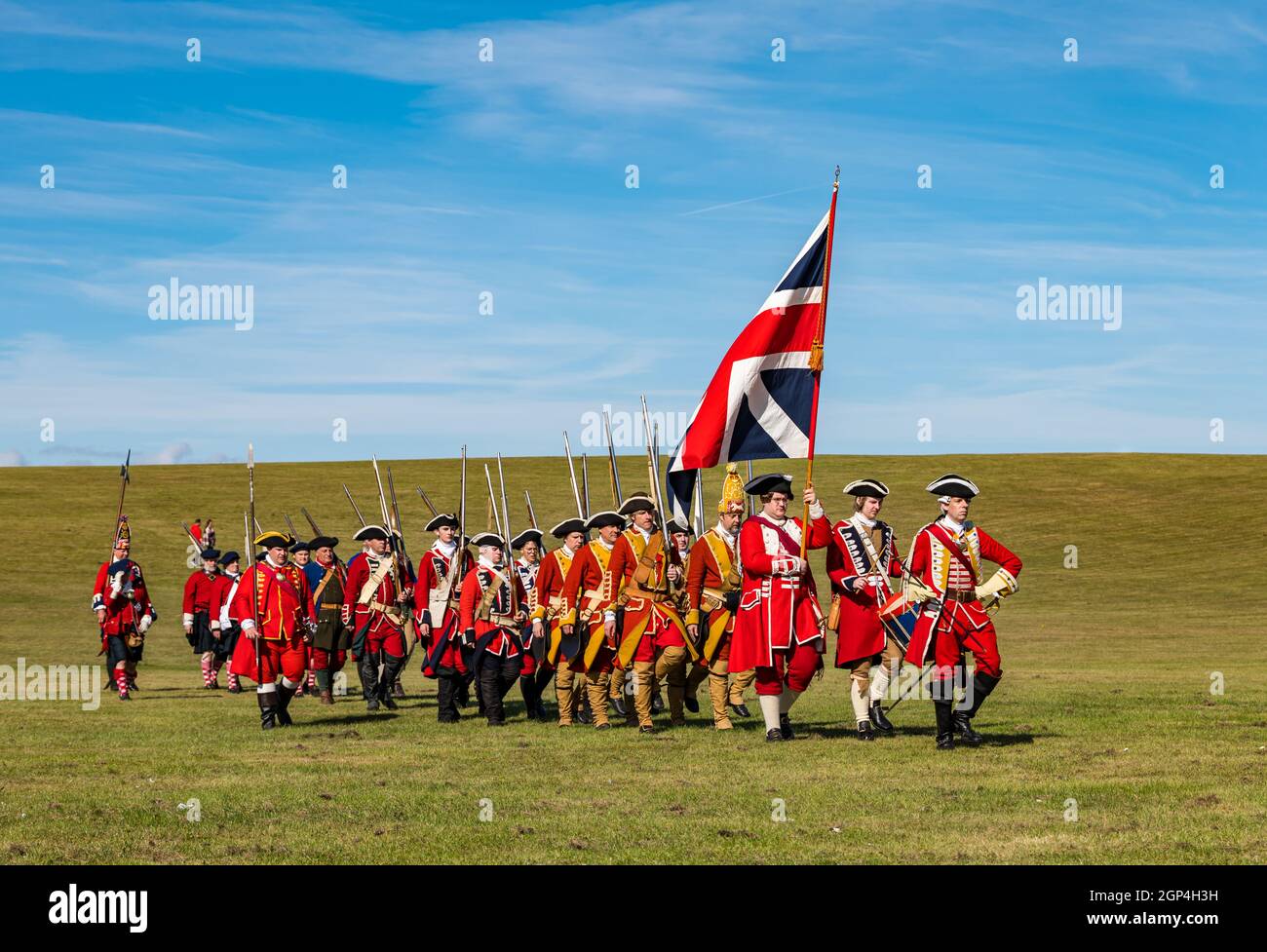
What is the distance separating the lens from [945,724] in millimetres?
13367

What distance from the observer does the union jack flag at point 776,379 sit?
13.9 metres

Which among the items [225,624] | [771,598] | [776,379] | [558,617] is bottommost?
[225,624]

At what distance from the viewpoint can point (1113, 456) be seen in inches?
2825

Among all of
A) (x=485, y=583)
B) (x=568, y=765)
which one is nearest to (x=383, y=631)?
(x=485, y=583)

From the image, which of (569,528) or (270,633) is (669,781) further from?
(270,633)

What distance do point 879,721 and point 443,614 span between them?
17.3 ft

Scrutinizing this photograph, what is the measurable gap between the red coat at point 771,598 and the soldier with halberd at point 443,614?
4.06 meters

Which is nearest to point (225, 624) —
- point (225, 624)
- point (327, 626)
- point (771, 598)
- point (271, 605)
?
point (225, 624)

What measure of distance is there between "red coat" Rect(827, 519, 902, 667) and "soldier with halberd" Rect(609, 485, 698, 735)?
1.72 meters

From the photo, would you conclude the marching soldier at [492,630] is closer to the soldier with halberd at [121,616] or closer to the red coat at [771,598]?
the red coat at [771,598]

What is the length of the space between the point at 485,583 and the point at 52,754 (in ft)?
15.7

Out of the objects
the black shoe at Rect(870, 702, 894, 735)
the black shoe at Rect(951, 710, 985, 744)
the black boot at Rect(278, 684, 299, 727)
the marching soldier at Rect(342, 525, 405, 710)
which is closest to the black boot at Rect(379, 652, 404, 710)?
the marching soldier at Rect(342, 525, 405, 710)

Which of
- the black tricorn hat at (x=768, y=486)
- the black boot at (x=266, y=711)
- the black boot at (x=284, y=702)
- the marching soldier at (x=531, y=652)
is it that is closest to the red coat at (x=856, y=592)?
the black tricorn hat at (x=768, y=486)
